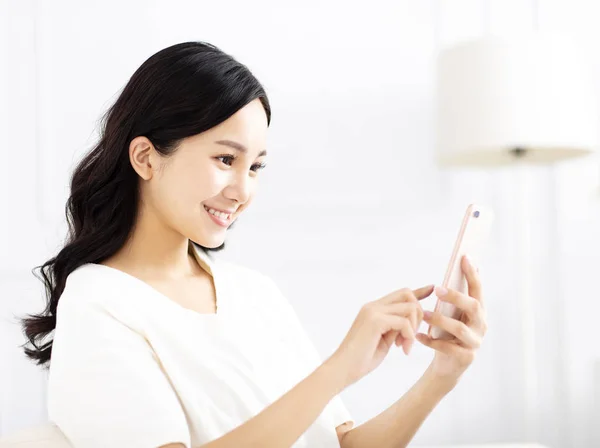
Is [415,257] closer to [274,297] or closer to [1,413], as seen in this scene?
[274,297]

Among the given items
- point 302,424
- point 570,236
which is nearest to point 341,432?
point 302,424

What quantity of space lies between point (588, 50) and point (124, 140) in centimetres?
206

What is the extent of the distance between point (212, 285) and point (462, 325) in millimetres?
506

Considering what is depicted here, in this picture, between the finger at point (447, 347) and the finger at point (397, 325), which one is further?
the finger at point (447, 347)

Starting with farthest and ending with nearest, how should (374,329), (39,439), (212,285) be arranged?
(212,285) → (39,439) → (374,329)

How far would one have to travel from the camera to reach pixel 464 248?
46.7 inches

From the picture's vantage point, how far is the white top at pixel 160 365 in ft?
3.64

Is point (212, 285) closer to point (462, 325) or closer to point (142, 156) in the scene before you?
point (142, 156)

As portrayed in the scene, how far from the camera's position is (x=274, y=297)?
154 cm

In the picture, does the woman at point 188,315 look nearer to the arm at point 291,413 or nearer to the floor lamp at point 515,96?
the arm at point 291,413

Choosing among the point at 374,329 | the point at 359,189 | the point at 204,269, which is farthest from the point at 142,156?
the point at 359,189

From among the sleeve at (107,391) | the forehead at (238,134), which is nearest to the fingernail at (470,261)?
the forehead at (238,134)

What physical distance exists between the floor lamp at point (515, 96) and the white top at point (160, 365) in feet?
3.48

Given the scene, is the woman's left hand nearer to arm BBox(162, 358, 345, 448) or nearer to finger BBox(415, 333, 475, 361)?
finger BBox(415, 333, 475, 361)
